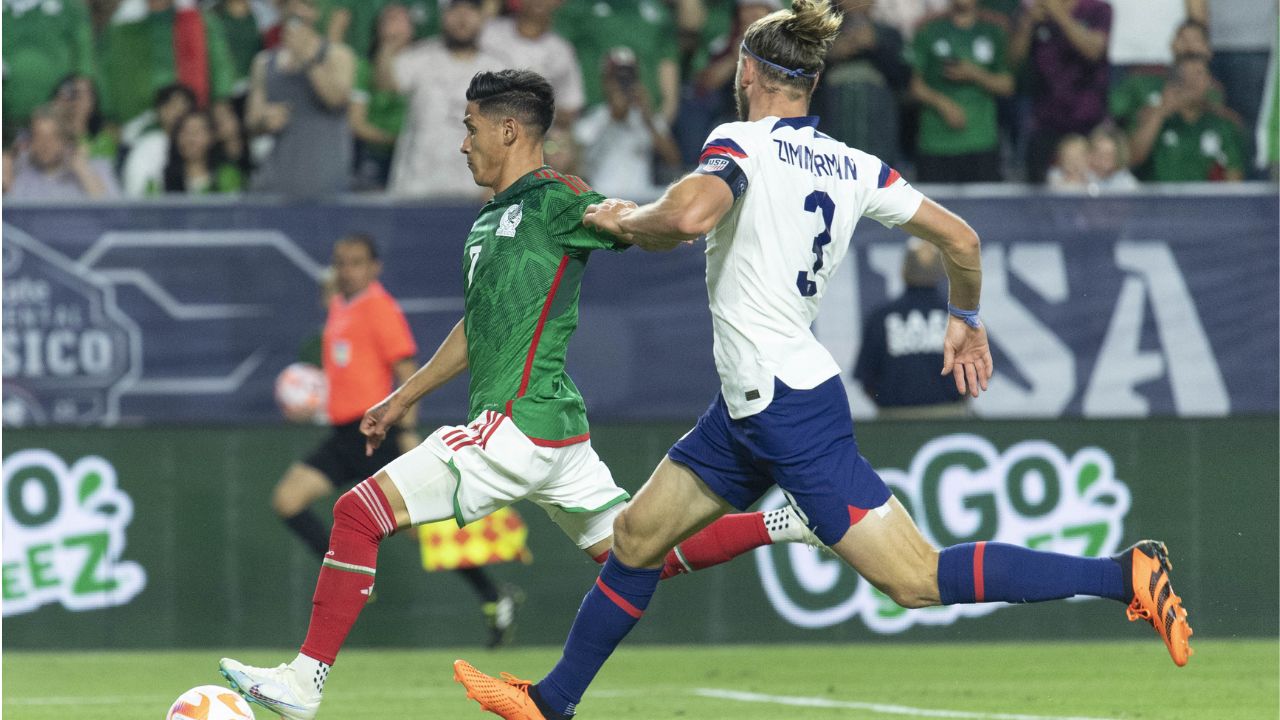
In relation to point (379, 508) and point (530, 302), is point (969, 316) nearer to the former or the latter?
point (530, 302)

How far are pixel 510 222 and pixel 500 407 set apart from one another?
0.63 metres

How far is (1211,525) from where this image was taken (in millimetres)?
10617

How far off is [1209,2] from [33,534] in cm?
812

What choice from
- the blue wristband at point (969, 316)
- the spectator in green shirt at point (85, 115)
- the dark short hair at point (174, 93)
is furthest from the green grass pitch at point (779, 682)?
the dark short hair at point (174, 93)

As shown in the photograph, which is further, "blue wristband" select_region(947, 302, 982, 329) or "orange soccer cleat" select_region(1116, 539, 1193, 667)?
"blue wristband" select_region(947, 302, 982, 329)

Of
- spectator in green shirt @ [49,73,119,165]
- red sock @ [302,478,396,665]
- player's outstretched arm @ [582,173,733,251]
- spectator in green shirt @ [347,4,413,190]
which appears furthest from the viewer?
spectator in green shirt @ [347,4,413,190]

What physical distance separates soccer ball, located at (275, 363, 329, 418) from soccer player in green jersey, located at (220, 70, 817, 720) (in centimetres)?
452

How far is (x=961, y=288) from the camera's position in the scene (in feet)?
19.2

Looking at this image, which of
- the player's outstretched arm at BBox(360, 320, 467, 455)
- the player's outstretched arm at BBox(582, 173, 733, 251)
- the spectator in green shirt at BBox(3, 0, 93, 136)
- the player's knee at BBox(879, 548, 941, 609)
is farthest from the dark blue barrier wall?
the player's outstretched arm at BBox(582, 173, 733, 251)

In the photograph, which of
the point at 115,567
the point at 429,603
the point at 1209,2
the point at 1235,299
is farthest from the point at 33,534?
the point at 1209,2

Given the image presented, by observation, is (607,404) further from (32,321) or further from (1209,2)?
(1209,2)

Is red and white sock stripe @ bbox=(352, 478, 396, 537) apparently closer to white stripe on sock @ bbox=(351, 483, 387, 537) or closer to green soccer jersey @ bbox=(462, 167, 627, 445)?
white stripe on sock @ bbox=(351, 483, 387, 537)

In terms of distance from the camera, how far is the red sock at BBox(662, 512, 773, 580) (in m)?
6.58

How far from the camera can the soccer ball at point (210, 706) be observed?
5941 mm
